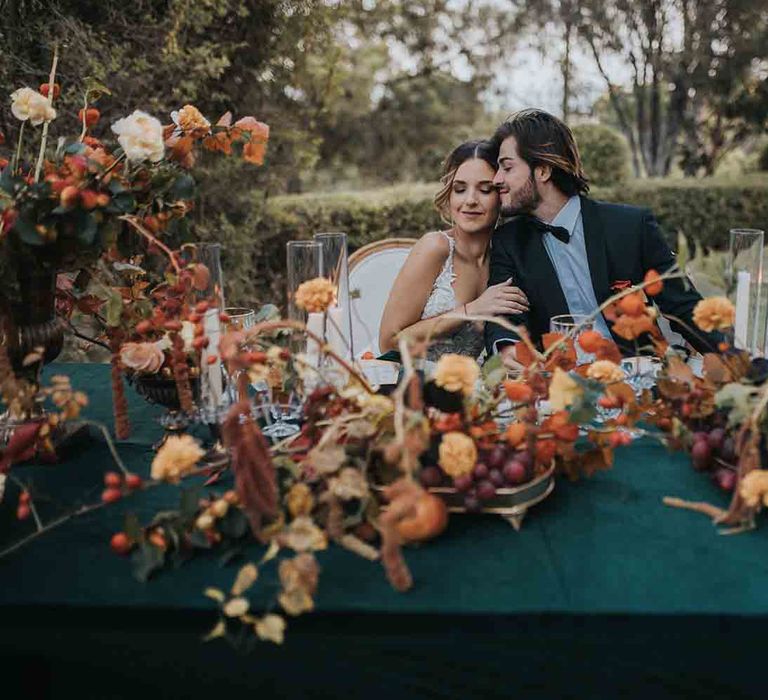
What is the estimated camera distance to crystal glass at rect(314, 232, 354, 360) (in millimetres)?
1485

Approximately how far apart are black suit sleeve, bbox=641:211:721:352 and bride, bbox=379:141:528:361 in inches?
17.8

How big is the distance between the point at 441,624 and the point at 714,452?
24.6 inches

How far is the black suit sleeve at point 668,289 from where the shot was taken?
239 centimetres

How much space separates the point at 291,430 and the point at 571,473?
1.85ft

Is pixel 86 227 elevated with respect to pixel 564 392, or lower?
elevated

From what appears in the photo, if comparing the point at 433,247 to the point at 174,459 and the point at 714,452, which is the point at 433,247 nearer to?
the point at 714,452

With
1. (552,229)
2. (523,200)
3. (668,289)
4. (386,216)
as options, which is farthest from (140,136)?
(386,216)

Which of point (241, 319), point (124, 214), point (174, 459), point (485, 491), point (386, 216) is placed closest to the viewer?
point (174, 459)

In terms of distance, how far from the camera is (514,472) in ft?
4.00

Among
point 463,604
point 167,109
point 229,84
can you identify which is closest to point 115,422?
point 463,604

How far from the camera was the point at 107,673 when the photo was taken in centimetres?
114

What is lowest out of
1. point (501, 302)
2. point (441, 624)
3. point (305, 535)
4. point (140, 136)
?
point (441, 624)

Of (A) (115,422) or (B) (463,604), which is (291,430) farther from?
(B) (463,604)

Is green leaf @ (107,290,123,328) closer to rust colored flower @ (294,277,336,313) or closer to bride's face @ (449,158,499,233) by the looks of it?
rust colored flower @ (294,277,336,313)
